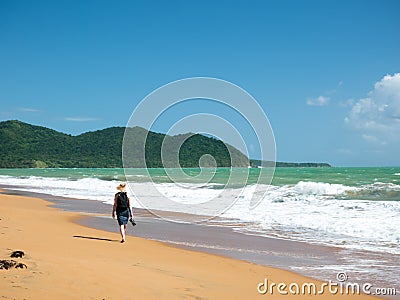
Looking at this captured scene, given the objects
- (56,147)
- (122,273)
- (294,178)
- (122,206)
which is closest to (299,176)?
(294,178)

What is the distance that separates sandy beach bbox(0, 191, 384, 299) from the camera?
213 inches

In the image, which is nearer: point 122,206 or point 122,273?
point 122,273

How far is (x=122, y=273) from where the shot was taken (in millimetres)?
6523

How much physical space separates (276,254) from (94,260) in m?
4.17

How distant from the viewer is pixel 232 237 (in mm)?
12266

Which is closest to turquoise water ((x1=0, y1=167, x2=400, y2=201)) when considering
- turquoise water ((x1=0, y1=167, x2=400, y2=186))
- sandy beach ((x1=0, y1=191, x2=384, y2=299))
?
turquoise water ((x1=0, y1=167, x2=400, y2=186))

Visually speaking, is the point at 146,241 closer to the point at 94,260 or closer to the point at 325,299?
the point at 94,260

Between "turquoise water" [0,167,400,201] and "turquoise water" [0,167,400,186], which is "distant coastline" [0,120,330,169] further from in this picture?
"turquoise water" [0,167,400,201]

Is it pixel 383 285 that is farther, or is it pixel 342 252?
pixel 342 252

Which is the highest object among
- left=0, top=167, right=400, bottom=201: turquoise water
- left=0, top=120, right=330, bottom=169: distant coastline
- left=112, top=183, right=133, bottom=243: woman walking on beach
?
left=0, top=120, right=330, bottom=169: distant coastline

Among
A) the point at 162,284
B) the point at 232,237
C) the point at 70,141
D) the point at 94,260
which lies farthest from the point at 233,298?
the point at 70,141

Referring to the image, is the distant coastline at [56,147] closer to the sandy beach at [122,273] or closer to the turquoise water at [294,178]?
the turquoise water at [294,178]

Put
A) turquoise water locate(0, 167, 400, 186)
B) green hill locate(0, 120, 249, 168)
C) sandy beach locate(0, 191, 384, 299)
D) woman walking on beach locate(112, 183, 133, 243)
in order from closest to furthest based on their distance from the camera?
sandy beach locate(0, 191, 384, 299) < woman walking on beach locate(112, 183, 133, 243) < turquoise water locate(0, 167, 400, 186) < green hill locate(0, 120, 249, 168)

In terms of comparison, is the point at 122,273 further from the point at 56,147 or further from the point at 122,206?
the point at 56,147
